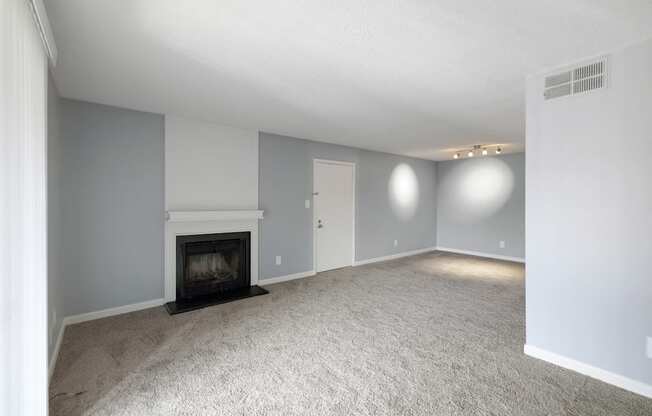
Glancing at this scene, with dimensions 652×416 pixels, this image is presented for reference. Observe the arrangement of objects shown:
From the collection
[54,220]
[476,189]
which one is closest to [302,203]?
[54,220]

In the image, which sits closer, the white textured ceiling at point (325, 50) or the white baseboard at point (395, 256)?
the white textured ceiling at point (325, 50)

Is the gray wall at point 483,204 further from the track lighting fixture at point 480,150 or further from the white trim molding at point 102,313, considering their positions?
the white trim molding at point 102,313

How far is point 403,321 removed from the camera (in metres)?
3.21

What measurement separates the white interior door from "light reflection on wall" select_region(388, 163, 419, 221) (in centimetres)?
118

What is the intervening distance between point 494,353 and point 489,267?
360 centimetres

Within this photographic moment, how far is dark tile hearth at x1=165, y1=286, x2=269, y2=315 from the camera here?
3493mm

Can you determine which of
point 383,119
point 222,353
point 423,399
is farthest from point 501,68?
point 222,353

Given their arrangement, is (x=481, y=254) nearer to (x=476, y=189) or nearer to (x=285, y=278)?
(x=476, y=189)

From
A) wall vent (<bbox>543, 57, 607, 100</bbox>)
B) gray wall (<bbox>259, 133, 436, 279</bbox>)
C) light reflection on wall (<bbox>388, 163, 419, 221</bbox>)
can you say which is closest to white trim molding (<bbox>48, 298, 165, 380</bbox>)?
gray wall (<bbox>259, 133, 436, 279</bbox>)

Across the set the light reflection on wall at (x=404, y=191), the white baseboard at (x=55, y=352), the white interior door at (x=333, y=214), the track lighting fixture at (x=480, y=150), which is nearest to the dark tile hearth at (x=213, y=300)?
the white baseboard at (x=55, y=352)

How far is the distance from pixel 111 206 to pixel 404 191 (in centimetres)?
528

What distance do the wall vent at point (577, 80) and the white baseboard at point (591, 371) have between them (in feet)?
6.58

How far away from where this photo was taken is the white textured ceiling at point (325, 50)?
1686mm

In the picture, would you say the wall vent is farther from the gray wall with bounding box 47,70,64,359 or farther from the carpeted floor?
the gray wall with bounding box 47,70,64,359
